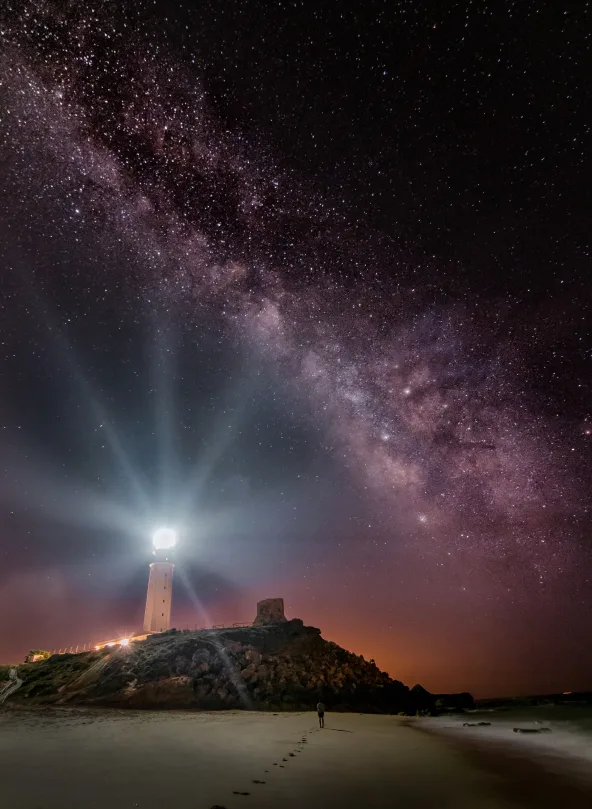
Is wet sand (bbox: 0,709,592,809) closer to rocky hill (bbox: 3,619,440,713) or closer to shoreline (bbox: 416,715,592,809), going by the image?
shoreline (bbox: 416,715,592,809)

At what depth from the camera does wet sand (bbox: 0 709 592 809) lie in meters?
7.66

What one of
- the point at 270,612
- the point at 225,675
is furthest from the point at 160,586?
the point at 225,675

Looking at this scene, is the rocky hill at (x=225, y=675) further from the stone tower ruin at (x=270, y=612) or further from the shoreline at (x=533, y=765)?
the shoreline at (x=533, y=765)

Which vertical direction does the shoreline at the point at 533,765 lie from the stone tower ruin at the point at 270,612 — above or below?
below

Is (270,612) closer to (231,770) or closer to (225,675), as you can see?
(225,675)

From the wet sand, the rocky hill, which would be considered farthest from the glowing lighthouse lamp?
the wet sand

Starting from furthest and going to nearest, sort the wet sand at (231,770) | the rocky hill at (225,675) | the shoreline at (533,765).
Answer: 1. the rocky hill at (225,675)
2. the shoreline at (533,765)
3. the wet sand at (231,770)

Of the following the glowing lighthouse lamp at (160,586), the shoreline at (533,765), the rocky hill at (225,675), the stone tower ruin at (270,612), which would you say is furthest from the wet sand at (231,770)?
the glowing lighthouse lamp at (160,586)

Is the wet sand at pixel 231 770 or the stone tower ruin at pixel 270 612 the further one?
the stone tower ruin at pixel 270 612

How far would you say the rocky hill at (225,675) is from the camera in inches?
1175

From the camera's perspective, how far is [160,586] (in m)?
58.0

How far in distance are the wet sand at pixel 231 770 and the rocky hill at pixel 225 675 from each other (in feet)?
39.7

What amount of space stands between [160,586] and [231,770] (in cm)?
5234

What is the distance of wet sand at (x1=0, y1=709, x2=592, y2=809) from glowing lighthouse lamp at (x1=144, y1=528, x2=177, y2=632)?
3834 centimetres
